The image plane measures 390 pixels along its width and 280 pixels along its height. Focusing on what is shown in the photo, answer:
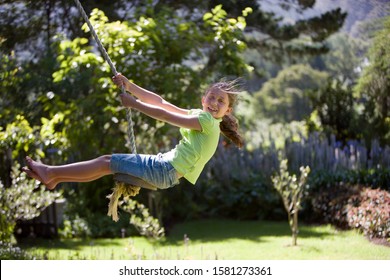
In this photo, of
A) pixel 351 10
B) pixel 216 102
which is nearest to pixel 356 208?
pixel 216 102

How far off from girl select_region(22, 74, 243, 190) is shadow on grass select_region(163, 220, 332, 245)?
2.49 metres

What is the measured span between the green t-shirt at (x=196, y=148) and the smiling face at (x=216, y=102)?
0.20 feet

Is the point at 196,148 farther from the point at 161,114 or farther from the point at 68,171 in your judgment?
the point at 68,171

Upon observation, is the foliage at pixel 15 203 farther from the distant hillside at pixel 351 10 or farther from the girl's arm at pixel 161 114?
the distant hillside at pixel 351 10

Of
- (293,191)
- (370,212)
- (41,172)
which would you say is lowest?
(370,212)

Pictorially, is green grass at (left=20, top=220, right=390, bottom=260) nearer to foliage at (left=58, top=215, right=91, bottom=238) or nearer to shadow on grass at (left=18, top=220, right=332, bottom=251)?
shadow on grass at (left=18, top=220, right=332, bottom=251)

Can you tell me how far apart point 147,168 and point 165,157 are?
146 millimetres

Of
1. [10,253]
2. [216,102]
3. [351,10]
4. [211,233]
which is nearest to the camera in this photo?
[216,102]

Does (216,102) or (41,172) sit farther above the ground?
(216,102)

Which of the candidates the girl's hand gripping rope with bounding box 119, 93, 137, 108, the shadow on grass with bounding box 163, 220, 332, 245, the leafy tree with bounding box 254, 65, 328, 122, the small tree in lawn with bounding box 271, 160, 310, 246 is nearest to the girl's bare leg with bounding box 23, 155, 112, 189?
the girl's hand gripping rope with bounding box 119, 93, 137, 108

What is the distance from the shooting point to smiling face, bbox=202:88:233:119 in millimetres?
3770

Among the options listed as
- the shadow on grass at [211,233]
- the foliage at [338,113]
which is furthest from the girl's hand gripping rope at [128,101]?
the foliage at [338,113]

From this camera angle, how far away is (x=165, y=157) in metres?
3.70

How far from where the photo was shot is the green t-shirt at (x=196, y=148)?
3.66 metres
